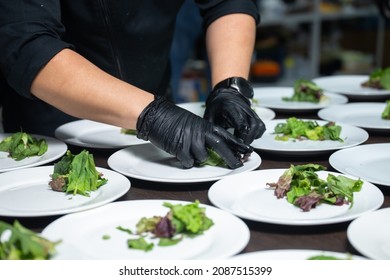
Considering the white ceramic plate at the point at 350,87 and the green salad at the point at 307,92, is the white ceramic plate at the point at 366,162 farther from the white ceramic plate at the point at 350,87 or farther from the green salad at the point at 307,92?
the white ceramic plate at the point at 350,87

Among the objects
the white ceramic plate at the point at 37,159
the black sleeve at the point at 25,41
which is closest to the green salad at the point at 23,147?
the white ceramic plate at the point at 37,159

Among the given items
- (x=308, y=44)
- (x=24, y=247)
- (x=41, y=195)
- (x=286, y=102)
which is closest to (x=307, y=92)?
(x=286, y=102)

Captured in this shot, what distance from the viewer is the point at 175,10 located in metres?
1.86

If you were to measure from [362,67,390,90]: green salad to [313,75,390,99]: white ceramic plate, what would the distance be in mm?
19

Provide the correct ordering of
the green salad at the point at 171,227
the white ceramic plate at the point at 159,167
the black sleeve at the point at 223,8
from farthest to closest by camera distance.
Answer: the black sleeve at the point at 223,8 < the white ceramic plate at the point at 159,167 < the green salad at the point at 171,227

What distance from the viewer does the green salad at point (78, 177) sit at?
115 cm

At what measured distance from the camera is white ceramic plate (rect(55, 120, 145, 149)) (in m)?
1.50

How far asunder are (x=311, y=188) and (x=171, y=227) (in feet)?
1.15

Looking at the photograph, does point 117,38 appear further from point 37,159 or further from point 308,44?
point 308,44

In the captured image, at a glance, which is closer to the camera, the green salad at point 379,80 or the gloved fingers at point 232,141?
the gloved fingers at point 232,141

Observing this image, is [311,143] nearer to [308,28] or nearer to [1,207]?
[1,207]

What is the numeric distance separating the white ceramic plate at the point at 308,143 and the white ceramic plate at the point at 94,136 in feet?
1.13

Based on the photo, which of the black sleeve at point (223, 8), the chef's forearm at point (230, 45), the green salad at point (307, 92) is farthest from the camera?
the green salad at point (307, 92)

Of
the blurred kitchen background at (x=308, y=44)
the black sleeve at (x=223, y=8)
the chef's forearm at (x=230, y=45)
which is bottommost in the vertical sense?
the blurred kitchen background at (x=308, y=44)
